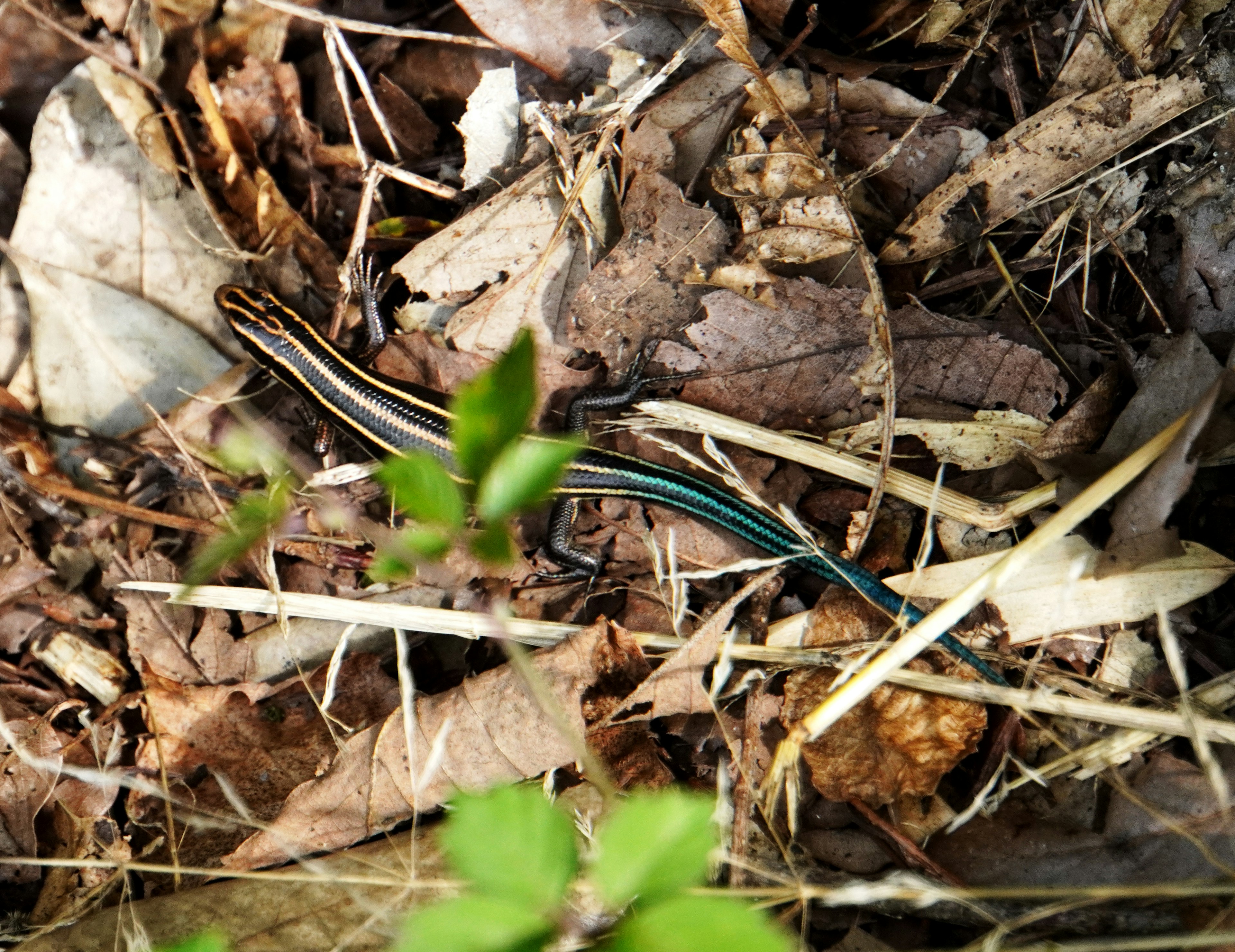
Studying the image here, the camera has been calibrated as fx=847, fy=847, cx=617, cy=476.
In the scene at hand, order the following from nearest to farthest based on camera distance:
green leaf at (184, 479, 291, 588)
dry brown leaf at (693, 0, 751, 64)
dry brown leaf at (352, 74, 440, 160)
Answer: green leaf at (184, 479, 291, 588) < dry brown leaf at (693, 0, 751, 64) < dry brown leaf at (352, 74, 440, 160)

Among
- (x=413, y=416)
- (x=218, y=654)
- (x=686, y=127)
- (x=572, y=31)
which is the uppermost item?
(x=572, y=31)

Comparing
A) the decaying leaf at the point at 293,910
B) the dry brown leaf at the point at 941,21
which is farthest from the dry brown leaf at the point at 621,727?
the dry brown leaf at the point at 941,21

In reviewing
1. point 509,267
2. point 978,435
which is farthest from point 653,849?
point 509,267

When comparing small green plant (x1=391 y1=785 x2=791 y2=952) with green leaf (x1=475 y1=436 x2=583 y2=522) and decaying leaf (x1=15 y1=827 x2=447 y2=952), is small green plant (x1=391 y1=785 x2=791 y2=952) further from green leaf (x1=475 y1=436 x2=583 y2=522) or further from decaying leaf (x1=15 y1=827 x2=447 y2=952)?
decaying leaf (x1=15 y1=827 x2=447 y2=952)

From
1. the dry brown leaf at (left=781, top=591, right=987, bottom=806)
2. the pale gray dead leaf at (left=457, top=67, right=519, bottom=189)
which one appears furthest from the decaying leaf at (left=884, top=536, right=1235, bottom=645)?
the pale gray dead leaf at (left=457, top=67, right=519, bottom=189)

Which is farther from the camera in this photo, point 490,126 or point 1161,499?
point 490,126

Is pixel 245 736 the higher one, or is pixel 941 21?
pixel 941 21

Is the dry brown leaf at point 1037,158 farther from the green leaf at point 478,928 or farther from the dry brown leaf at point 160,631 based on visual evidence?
the dry brown leaf at point 160,631

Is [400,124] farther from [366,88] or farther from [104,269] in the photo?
[104,269]
